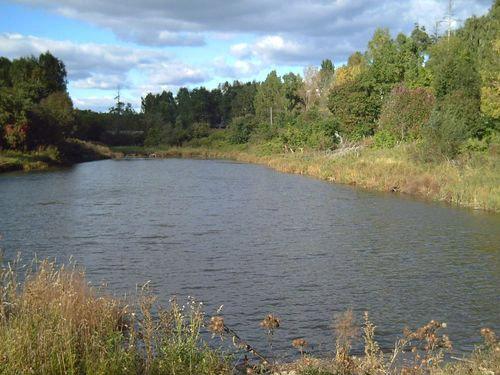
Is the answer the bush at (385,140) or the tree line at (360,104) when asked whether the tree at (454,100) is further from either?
the bush at (385,140)

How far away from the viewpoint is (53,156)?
2235 inches

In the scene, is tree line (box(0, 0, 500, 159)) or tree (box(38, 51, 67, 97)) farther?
tree (box(38, 51, 67, 97))

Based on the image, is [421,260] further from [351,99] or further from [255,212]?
[351,99]

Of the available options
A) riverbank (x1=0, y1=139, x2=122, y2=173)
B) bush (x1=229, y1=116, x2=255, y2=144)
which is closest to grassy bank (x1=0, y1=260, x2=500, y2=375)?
riverbank (x1=0, y1=139, x2=122, y2=173)

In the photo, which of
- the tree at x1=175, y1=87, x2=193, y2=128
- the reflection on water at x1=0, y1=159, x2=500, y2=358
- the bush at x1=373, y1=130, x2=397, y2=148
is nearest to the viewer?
the reflection on water at x1=0, y1=159, x2=500, y2=358

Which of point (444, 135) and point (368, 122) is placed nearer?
point (444, 135)

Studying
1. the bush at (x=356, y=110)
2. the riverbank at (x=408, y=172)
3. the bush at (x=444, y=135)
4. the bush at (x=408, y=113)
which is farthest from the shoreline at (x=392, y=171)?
the bush at (x=356, y=110)

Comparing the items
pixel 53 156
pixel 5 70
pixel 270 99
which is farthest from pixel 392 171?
pixel 5 70

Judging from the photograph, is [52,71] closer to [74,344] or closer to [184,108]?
[184,108]

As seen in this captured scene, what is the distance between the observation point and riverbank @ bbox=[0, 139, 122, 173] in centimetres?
4912

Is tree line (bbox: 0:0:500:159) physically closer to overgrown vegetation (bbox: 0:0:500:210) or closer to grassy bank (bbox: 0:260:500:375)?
overgrown vegetation (bbox: 0:0:500:210)

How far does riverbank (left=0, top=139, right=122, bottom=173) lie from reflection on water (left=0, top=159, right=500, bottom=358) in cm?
1618

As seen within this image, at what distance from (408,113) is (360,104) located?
9605 mm

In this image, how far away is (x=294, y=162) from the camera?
50656 mm
